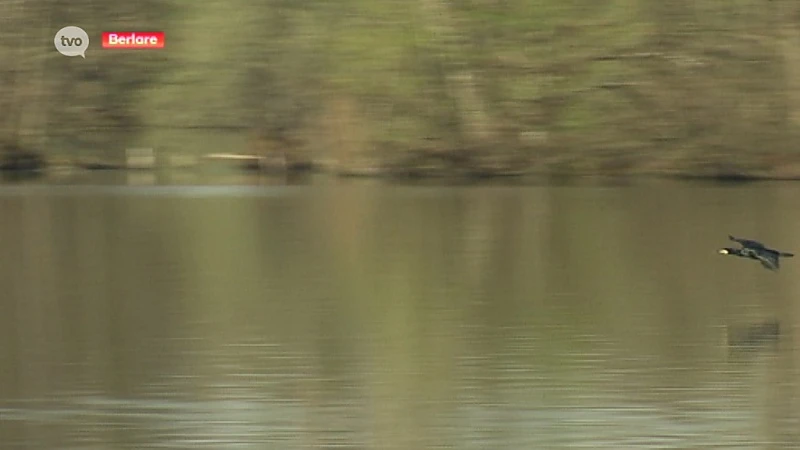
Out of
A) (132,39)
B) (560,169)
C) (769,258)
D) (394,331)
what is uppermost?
(132,39)

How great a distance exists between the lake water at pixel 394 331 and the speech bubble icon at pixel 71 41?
10.3m

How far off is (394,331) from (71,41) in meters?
20.7

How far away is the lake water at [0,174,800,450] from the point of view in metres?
8.70

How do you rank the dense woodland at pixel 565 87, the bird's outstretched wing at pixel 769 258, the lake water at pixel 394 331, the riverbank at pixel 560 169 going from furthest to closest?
the dense woodland at pixel 565 87
the riverbank at pixel 560 169
the bird's outstretched wing at pixel 769 258
the lake water at pixel 394 331

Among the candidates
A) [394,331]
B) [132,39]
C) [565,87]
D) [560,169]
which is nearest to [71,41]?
[132,39]

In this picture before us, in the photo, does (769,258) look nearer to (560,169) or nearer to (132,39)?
(560,169)

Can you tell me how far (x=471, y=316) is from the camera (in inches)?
487

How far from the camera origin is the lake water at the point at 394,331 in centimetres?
870

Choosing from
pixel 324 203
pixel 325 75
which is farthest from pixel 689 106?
pixel 324 203

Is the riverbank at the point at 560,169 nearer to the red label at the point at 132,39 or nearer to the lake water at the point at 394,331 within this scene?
the red label at the point at 132,39

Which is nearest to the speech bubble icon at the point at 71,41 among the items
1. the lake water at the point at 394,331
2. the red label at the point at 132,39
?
the red label at the point at 132,39

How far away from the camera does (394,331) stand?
11.7 meters

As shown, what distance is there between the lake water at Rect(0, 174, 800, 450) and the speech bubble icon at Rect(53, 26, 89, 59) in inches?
407

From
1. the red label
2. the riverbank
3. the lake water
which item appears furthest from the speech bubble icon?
the lake water
